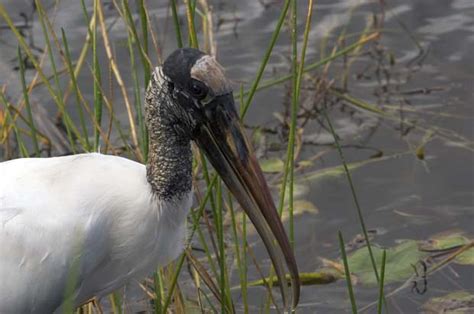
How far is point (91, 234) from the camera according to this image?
3.54 metres

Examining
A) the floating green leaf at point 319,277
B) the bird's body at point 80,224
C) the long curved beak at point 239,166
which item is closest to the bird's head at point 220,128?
the long curved beak at point 239,166

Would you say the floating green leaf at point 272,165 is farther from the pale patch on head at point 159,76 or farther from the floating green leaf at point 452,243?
the pale patch on head at point 159,76

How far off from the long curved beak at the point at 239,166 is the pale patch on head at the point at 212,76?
0.8 inches

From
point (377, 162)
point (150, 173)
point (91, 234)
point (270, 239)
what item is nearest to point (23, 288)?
point (91, 234)

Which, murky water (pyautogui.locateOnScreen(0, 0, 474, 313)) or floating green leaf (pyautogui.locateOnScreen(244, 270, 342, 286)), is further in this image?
murky water (pyautogui.locateOnScreen(0, 0, 474, 313))

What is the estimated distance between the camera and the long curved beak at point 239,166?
321cm

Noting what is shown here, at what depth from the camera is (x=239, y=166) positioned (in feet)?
10.6

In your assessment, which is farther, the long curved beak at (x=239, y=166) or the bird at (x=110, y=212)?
the bird at (x=110, y=212)

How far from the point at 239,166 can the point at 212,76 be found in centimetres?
24

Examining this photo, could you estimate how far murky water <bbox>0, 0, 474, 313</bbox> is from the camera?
522cm

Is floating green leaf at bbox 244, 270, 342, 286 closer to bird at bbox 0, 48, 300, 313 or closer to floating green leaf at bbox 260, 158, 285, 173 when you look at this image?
floating green leaf at bbox 260, 158, 285, 173

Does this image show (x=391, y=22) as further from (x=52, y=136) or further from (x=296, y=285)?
(x=296, y=285)

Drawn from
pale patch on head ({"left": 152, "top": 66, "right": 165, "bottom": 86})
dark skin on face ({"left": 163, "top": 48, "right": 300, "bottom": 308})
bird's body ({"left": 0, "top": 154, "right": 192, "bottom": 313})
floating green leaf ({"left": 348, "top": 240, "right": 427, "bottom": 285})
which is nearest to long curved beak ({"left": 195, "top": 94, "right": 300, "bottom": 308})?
dark skin on face ({"left": 163, "top": 48, "right": 300, "bottom": 308})

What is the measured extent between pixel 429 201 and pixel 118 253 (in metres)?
2.18
